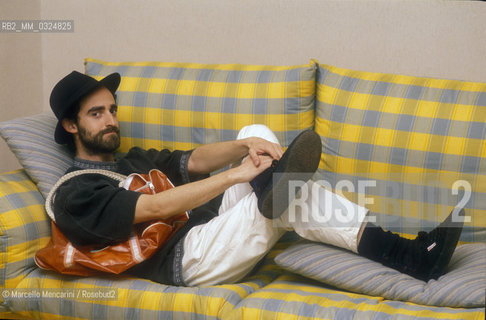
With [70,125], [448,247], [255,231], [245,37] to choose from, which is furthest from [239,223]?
[245,37]

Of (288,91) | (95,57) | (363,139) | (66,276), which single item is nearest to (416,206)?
(363,139)

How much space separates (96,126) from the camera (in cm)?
208

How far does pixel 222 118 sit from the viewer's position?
2.23m

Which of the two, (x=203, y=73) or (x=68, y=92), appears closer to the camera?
(x=68, y=92)

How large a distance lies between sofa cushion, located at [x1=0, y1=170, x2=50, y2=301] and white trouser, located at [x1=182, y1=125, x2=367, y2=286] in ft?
1.72

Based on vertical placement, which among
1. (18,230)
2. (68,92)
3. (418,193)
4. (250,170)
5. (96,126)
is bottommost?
(18,230)

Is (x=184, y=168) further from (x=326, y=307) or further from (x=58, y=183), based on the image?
(x=326, y=307)

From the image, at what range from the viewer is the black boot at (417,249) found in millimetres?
1607

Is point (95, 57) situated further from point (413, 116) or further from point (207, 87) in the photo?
point (413, 116)

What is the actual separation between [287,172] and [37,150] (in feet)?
3.28

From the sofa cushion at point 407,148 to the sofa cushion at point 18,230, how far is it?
1.00 meters

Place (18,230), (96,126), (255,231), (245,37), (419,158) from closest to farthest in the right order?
(255,231), (18,230), (419,158), (96,126), (245,37)

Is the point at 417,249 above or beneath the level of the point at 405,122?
beneath

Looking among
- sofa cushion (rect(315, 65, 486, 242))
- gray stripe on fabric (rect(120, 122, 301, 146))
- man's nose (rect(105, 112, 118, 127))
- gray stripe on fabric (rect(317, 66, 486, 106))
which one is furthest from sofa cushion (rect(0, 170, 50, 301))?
gray stripe on fabric (rect(317, 66, 486, 106))
